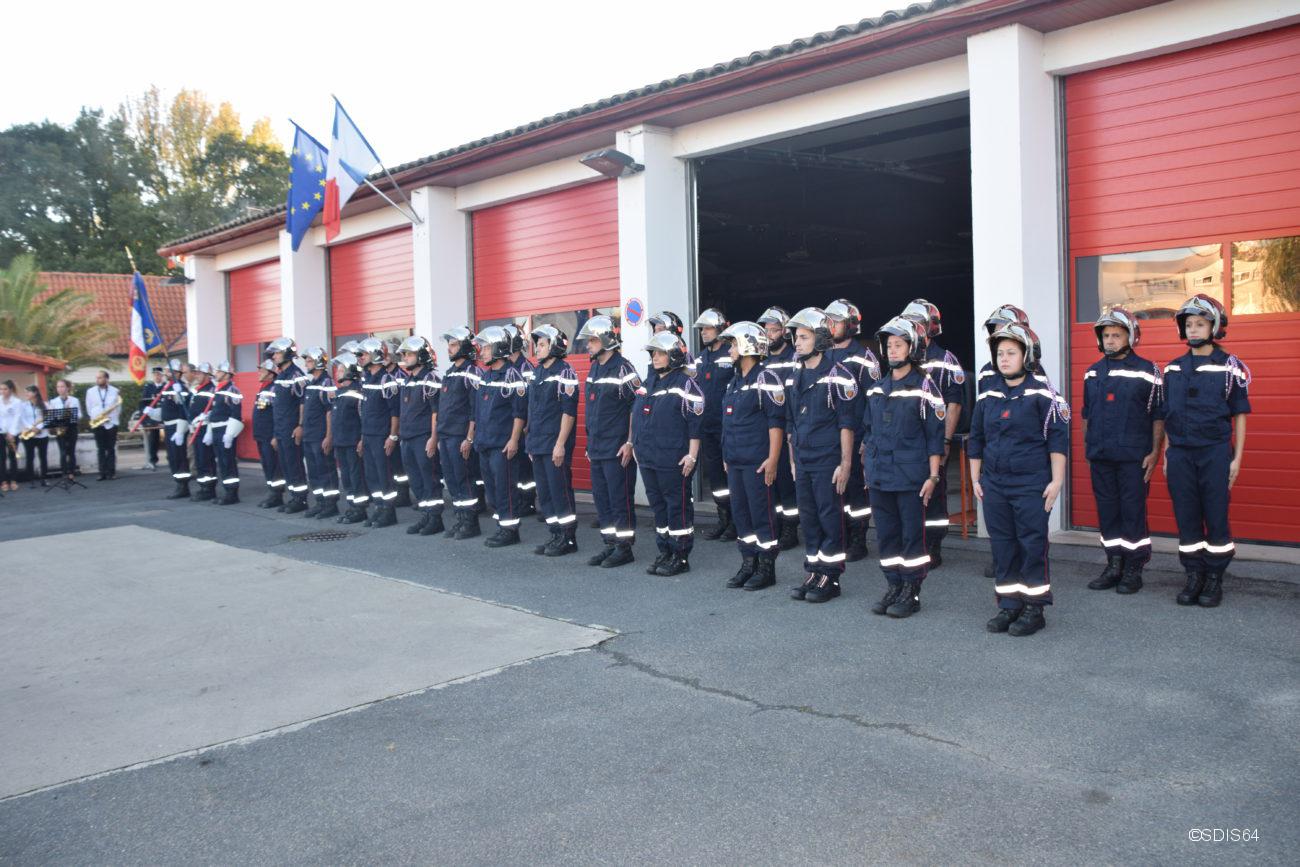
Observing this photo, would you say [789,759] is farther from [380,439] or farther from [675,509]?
[380,439]

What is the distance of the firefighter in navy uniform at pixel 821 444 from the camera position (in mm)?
7227

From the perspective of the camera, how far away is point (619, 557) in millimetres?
9008

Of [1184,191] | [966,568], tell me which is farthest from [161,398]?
[1184,191]

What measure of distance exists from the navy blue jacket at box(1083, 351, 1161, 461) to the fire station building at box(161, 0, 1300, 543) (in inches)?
55.3

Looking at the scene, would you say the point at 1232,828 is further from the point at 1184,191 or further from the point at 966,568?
the point at 1184,191

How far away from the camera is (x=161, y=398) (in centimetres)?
1677

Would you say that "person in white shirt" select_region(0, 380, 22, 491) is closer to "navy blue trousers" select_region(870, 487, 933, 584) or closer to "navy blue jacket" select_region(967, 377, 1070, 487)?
"navy blue trousers" select_region(870, 487, 933, 584)

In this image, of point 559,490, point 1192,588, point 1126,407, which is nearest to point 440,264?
point 559,490

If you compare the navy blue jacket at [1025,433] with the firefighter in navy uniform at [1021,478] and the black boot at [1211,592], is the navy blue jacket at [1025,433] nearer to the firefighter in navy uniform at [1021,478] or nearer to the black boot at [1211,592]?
the firefighter in navy uniform at [1021,478]

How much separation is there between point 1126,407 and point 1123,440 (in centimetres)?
23

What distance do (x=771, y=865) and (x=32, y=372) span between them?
2122 cm

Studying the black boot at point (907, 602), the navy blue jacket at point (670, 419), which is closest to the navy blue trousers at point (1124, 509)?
the black boot at point (907, 602)

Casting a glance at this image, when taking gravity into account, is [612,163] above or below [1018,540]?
above

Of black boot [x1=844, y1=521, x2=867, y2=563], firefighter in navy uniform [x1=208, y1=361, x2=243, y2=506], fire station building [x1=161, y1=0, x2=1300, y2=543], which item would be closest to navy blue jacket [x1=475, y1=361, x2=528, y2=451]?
fire station building [x1=161, y1=0, x2=1300, y2=543]
